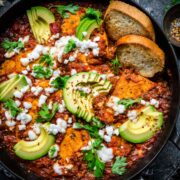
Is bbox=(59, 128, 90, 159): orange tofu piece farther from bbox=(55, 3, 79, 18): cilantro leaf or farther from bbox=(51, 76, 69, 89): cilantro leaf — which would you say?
bbox=(55, 3, 79, 18): cilantro leaf

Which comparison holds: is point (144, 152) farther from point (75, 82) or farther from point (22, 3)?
point (22, 3)

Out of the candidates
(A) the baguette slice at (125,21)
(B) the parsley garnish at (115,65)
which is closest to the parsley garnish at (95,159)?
(B) the parsley garnish at (115,65)

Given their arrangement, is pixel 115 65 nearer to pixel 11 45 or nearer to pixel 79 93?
pixel 79 93

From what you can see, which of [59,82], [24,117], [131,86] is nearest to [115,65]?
[131,86]

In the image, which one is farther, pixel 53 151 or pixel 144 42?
pixel 144 42

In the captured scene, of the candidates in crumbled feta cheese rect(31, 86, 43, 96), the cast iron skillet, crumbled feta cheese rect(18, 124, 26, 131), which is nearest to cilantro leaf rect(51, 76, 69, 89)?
crumbled feta cheese rect(31, 86, 43, 96)

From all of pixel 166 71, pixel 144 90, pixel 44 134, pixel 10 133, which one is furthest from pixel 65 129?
pixel 166 71

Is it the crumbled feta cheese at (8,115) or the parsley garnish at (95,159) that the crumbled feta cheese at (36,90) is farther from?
the parsley garnish at (95,159)
